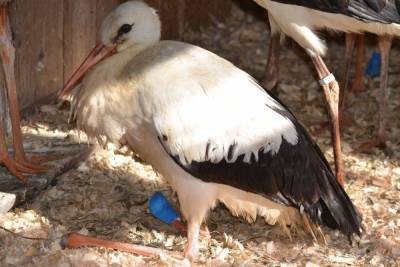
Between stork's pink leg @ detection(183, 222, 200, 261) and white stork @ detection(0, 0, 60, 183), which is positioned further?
white stork @ detection(0, 0, 60, 183)

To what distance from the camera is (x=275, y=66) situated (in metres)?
5.44

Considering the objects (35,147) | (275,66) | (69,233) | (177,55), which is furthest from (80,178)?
(275,66)

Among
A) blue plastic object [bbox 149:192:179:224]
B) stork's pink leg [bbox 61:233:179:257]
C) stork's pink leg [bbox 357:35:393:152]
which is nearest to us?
stork's pink leg [bbox 61:233:179:257]

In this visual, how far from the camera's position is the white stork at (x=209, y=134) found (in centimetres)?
392

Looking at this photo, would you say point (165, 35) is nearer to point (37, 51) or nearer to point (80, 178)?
point (37, 51)

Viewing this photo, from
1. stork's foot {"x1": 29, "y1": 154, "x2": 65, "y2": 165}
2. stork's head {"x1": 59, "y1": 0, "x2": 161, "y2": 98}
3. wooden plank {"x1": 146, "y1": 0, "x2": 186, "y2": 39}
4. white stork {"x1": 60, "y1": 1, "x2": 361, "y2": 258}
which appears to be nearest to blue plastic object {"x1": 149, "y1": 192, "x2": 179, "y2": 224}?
white stork {"x1": 60, "y1": 1, "x2": 361, "y2": 258}

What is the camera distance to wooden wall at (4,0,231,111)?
5.01 metres

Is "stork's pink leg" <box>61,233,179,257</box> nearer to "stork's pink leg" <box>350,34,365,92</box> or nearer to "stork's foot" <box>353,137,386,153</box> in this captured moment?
"stork's foot" <box>353,137,386,153</box>

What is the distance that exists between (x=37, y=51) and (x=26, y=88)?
0.21 m

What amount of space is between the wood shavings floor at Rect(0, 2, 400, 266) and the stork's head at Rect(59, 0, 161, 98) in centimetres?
66

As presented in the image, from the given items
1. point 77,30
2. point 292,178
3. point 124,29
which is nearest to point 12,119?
→ point 124,29

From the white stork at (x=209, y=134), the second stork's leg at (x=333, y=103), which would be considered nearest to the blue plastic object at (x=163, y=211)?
the white stork at (x=209, y=134)

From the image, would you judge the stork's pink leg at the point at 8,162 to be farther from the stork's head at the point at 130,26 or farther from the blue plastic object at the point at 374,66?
the blue plastic object at the point at 374,66

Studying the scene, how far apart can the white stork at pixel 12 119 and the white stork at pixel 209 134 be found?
41 cm
